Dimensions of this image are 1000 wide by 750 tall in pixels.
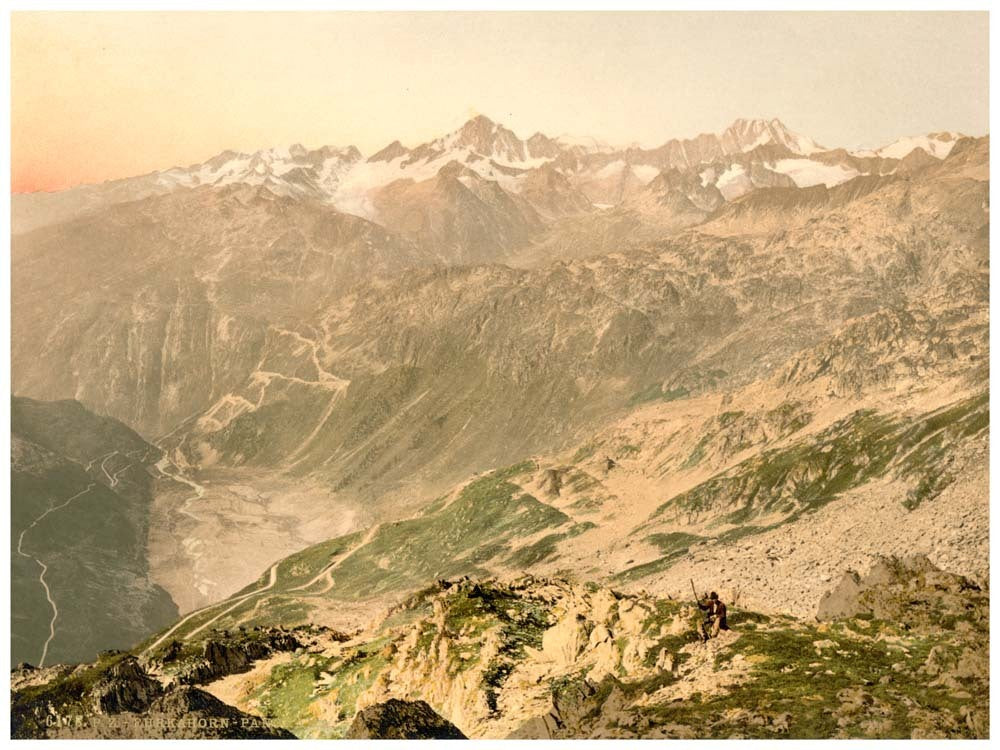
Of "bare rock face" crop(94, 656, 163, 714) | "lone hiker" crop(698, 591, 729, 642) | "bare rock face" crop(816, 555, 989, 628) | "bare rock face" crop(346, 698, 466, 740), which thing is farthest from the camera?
"bare rock face" crop(94, 656, 163, 714)

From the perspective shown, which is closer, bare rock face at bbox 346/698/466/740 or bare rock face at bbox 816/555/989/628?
bare rock face at bbox 346/698/466/740

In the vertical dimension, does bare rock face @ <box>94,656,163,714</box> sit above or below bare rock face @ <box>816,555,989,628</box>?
below

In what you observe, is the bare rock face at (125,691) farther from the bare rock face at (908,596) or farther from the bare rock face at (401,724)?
the bare rock face at (908,596)

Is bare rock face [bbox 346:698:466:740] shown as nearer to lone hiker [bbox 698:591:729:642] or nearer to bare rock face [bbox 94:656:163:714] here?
lone hiker [bbox 698:591:729:642]

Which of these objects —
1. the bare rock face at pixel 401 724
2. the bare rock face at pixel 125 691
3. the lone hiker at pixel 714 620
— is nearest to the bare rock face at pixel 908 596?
the lone hiker at pixel 714 620

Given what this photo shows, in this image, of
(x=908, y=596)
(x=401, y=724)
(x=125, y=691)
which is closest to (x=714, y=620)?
(x=908, y=596)

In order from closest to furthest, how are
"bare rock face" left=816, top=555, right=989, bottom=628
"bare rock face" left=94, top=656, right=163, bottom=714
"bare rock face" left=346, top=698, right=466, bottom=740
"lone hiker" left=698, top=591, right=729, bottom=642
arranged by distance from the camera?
"bare rock face" left=346, top=698, right=466, bottom=740
"lone hiker" left=698, top=591, right=729, bottom=642
"bare rock face" left=816, top=555, right=989, bottom=628
"bare rock face" left=94, top=656, right=163, bottom=714

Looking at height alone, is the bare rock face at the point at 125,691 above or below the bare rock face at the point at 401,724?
below

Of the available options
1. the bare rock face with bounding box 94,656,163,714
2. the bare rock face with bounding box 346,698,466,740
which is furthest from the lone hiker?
the bare rock face with bounding box 94,656,163,714
